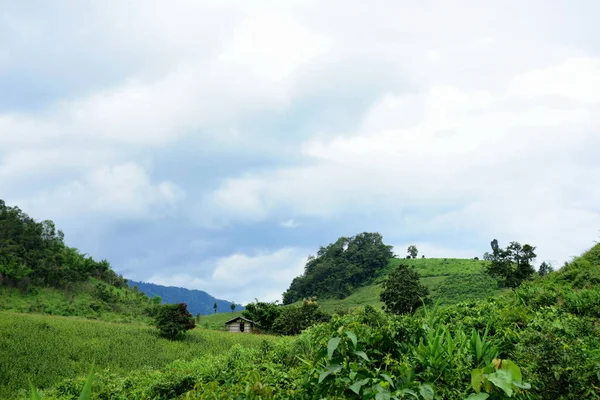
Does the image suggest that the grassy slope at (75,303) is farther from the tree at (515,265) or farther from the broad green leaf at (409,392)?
the broad green leaf at (409,392)

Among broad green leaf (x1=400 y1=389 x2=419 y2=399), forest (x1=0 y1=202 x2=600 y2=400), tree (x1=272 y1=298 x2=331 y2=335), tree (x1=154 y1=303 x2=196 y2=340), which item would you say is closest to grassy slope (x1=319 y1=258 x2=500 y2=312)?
forest (x1=0 y1=202 x2=600 y2=400)

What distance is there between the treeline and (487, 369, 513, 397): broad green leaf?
44441 millimetres

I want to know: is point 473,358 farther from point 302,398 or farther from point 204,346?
point 204,346

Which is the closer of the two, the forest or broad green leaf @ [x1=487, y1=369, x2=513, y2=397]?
broad green leaf @ [x1=487, y1=369, x2=513, y2=397]

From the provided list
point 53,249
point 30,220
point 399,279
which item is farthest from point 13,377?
point 30,220

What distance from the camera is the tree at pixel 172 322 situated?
27720mm

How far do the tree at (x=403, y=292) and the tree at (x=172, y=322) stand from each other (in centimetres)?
1792

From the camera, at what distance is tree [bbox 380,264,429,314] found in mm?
38375

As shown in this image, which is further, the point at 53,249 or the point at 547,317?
the point at 53,249

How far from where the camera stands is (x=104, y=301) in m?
40.9

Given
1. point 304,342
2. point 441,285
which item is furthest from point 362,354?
point 441,285

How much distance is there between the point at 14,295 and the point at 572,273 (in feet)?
135

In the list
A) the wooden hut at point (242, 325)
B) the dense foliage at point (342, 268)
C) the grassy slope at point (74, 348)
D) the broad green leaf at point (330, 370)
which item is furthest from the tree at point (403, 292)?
the dense foliage at point (342, 268)

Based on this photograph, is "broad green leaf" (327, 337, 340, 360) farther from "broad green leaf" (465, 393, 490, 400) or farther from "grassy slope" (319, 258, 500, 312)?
"grassy slope" (319, 258, 500, 312)
